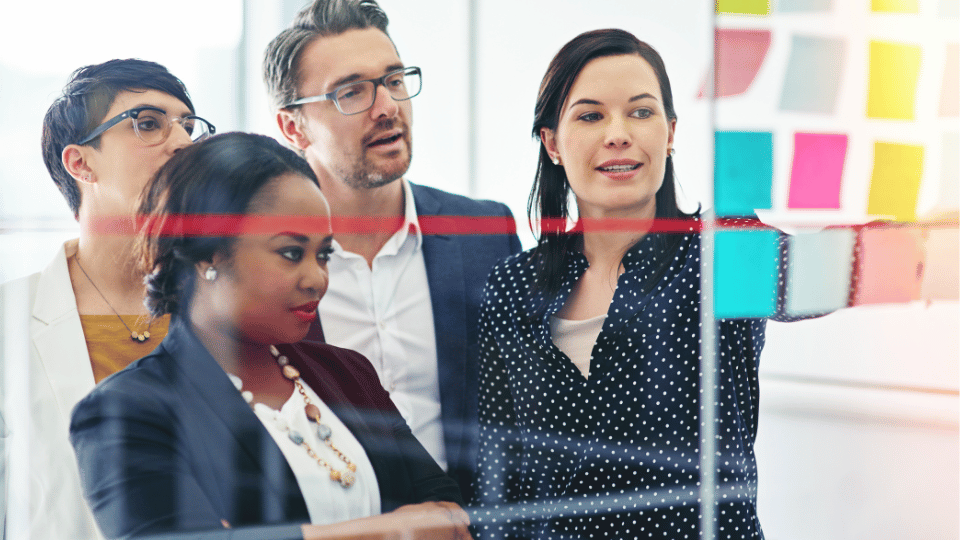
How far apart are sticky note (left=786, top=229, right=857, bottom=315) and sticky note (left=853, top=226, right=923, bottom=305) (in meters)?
0.03

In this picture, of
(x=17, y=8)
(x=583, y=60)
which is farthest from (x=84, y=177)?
(x=583, y=60)

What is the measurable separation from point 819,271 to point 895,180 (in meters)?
0.32

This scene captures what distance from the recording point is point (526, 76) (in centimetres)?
151

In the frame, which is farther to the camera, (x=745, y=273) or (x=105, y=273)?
(x=745, y=273)

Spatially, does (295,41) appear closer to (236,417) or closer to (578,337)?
(236,417)

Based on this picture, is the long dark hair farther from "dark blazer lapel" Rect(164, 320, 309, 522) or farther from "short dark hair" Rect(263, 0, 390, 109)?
"dark blazer lapel" Rect(164, 320, 309, 522)

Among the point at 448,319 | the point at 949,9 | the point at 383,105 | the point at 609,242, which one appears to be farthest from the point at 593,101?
the point at 949,9

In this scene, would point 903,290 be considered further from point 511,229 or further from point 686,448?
point 511,229

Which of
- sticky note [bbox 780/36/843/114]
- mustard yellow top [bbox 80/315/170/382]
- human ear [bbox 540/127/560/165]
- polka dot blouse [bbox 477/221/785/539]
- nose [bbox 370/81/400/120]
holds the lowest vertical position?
polka dot blouse [bbox 477/221/785/539]

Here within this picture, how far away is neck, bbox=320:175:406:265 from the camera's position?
1.33m

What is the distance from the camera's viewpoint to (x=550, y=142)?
4.96ft

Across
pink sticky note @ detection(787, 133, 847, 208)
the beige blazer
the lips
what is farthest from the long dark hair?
the beige blazer

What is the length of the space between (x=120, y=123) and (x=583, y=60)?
0.89 metres

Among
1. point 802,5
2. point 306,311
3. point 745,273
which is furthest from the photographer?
point 802,5
